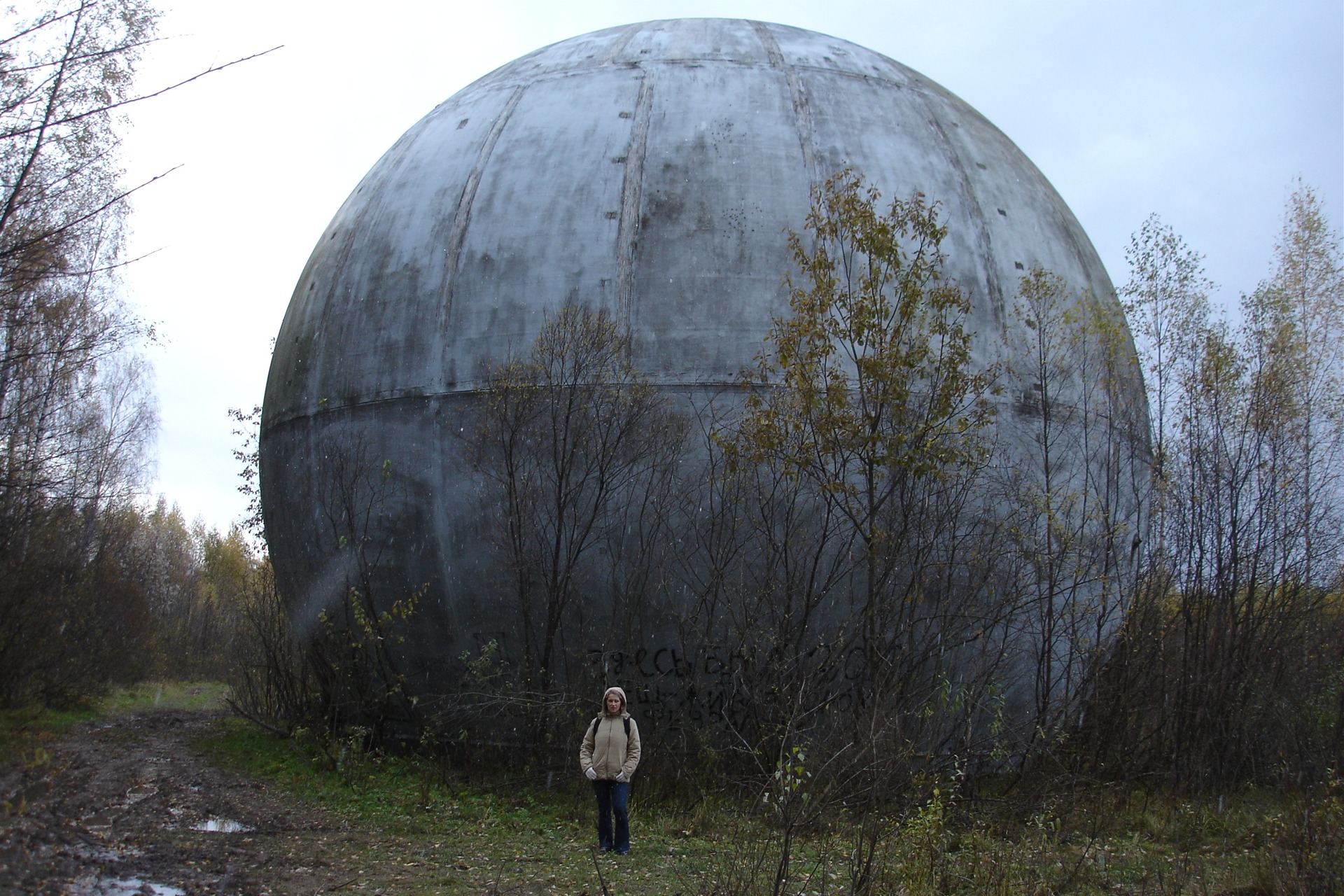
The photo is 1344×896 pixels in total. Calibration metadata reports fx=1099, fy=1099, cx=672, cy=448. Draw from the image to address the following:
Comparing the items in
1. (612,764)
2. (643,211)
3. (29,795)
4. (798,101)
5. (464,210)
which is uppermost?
(798,101)

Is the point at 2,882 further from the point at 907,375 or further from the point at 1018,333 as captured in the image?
the point at 1018,333

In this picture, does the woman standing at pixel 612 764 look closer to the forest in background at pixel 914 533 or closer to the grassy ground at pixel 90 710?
the forest in background at pixel 914 533

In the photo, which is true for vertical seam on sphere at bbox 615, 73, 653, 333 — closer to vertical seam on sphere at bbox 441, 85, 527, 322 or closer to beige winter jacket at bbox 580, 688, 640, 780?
vertical seam on sphere at bbox 441, 85, 527, 322

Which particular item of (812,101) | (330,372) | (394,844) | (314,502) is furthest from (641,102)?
(394,844)

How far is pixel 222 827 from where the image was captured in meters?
7.91

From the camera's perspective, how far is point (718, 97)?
11109 mm

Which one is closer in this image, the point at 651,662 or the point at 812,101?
the point at 651,662

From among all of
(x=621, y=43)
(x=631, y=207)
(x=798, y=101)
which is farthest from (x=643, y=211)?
(x=621, y=43)

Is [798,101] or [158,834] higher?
[798,101]

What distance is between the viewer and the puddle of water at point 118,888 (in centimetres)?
539

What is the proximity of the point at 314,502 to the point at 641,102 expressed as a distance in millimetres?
5193

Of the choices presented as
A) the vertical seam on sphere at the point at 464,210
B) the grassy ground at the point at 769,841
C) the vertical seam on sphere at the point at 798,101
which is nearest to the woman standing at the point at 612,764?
the grassy ground at the point at 769,841

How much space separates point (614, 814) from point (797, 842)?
123 cm

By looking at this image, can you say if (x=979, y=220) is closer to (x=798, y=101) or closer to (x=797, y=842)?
(x=798, y=101)
